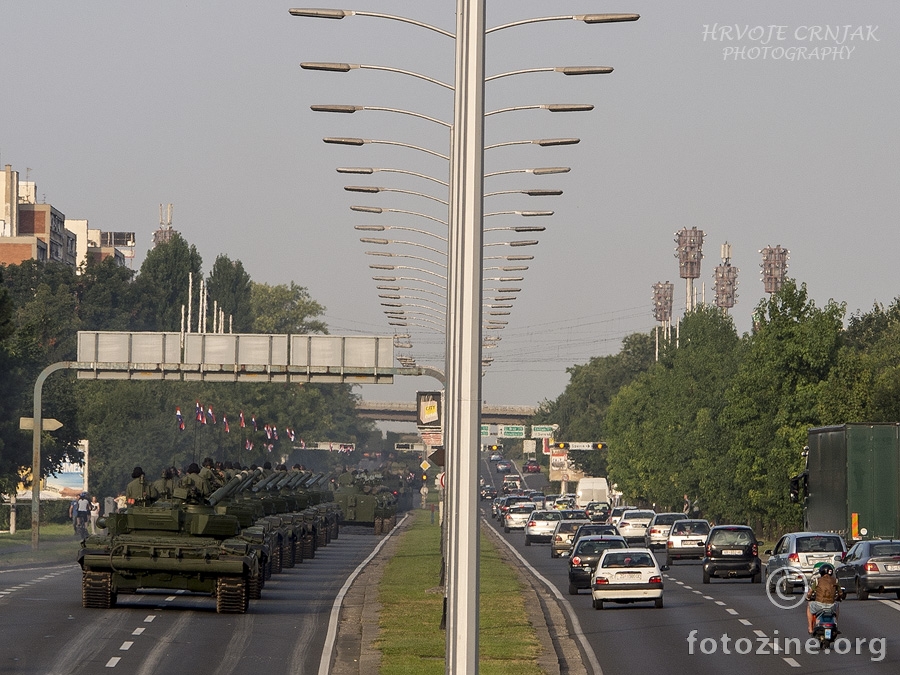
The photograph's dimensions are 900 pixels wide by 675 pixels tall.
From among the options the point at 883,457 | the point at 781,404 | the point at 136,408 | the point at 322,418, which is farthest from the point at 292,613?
the point at 322,418

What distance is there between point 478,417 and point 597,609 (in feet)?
72.7

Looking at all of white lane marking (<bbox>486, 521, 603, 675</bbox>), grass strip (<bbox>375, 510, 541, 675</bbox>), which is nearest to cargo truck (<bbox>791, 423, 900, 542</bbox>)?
white lane marking (<bbox>486, 521, 603, 675</bbox>)

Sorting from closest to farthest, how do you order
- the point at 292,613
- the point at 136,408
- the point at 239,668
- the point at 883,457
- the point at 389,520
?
the point at 239,668 < the point at 292,613 < the point at 883,457 < the point at 389,520 < the point at 136,408

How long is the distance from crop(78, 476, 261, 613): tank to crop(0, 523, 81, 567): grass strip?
1664 centimetres

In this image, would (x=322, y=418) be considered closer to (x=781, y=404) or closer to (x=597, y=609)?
(x=781, y=404)

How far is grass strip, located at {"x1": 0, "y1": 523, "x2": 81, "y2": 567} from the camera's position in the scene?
49500 mm

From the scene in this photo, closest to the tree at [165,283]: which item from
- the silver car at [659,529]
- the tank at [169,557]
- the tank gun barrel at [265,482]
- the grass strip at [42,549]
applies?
the grass strip at [42,549]

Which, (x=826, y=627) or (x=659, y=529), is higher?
(x=826, y=627)

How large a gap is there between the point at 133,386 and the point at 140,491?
73411 millimetres

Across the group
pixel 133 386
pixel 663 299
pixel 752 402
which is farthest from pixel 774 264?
pixel 752 402

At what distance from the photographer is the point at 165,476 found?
33.9 m

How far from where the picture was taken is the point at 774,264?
138 meters

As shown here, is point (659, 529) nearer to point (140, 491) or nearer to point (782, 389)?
point (782, 389)

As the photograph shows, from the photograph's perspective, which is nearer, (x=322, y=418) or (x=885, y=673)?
(x=885, y=673)
